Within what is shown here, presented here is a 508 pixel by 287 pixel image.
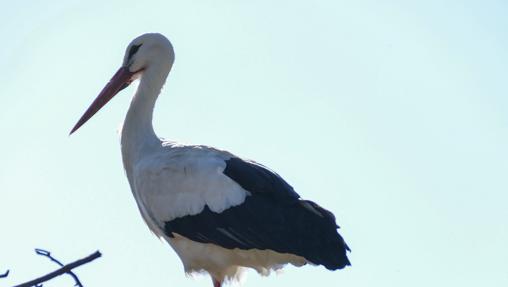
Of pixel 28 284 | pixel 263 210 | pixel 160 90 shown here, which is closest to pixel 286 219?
pixel 263 210

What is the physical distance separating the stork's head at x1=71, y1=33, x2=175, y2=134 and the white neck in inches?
0.7

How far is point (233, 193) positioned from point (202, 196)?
239mm

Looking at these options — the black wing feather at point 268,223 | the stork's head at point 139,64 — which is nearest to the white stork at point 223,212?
the black wing feather at point 268,223

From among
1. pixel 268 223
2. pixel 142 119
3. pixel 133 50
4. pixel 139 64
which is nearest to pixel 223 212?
pixel 268 223

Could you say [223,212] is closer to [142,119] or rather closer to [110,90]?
[142,119]

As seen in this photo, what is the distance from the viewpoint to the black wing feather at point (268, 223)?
653 centimetres

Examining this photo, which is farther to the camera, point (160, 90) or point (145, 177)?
point (160, 90)

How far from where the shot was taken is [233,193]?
272 inches

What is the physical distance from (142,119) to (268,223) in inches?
56.2

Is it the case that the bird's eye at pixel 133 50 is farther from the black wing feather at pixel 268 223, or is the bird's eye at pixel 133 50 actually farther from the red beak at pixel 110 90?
the black wing feather at pixel 268 223

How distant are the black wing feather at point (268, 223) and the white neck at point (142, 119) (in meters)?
0.65

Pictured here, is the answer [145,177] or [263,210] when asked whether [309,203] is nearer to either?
[263,210]

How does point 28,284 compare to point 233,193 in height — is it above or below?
below

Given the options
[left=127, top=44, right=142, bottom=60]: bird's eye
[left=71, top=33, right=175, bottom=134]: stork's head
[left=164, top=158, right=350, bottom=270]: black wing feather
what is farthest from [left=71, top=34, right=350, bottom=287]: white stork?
[left=127, top=44, right=142, bottom=60]: bird's eye
